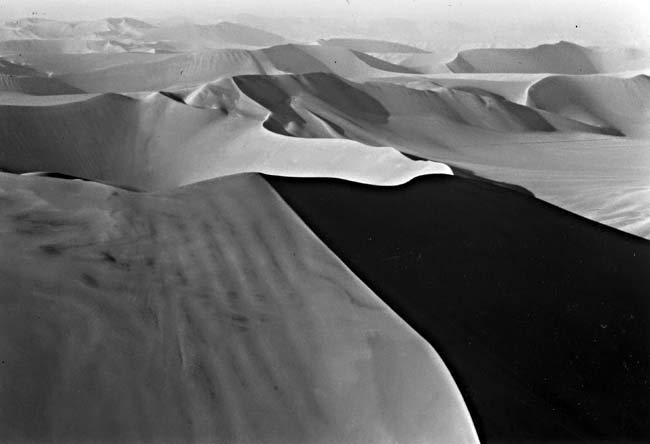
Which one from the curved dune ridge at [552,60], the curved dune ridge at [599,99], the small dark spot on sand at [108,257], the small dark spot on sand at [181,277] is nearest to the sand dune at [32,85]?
the curved dune ridge at [599,99]

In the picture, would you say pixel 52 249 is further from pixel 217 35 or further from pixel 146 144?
pixel 217 35

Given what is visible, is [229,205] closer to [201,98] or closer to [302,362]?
[302,362]

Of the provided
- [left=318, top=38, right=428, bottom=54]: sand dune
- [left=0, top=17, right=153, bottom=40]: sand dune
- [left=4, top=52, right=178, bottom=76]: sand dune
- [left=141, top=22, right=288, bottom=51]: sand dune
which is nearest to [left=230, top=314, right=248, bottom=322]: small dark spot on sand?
[left=4, top=52, right=178, bottom=76]: sand dune

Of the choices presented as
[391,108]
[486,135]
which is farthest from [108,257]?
[391,108]

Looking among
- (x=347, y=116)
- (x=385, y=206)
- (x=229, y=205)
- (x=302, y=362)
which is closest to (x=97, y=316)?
(x=302, y=362)

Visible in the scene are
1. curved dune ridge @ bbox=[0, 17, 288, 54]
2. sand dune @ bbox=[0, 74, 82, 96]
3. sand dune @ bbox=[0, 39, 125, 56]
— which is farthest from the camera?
curved dune ridge @ bbox=[0, 17, 288, 54]

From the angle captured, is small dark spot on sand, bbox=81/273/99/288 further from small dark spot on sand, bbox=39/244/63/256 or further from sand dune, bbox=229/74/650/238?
sand dune, bbox=229/74/650/238
